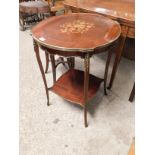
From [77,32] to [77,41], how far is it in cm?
16

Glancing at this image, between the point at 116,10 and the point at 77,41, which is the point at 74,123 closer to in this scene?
the point at 77,41

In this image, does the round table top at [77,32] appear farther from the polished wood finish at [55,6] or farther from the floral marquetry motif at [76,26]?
the polished wood finish at [55,6]

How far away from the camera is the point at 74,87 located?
1606 mm

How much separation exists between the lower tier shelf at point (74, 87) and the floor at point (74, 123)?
0.19 metres

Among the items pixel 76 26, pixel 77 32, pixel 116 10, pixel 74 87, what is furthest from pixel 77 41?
pixel 116 10

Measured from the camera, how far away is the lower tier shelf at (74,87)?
1.51 metres

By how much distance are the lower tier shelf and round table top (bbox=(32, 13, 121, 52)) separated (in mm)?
505

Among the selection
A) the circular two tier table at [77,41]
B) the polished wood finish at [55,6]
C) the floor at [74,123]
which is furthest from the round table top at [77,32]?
the polished wood finish at [55,6]

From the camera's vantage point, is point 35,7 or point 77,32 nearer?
point 77,32

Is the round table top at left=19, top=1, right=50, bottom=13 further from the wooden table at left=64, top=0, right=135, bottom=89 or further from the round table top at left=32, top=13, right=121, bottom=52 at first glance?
the round table top at left=32, top=13, right=121, bottom=52

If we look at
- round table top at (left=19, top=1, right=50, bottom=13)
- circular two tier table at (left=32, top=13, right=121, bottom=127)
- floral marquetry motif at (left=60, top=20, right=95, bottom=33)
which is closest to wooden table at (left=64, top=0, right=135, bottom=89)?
circular two tier table at (left=32, top=13, right=121, bottom=127)

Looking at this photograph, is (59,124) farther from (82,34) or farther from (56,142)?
(82,34)

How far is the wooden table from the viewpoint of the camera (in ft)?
4.81
